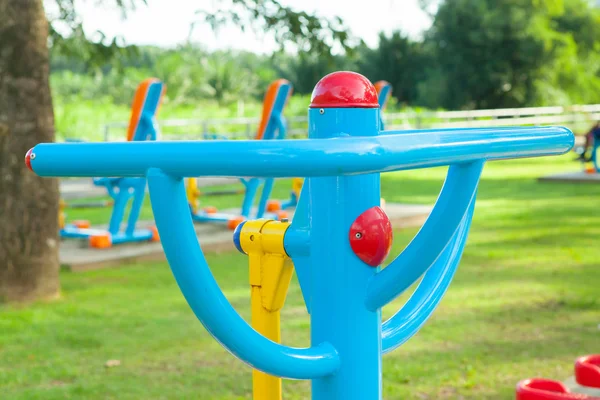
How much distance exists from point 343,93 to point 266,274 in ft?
1.16

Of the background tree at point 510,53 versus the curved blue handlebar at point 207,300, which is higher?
the background tree at point 510,53

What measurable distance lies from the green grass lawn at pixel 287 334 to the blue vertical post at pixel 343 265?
1.89 meters

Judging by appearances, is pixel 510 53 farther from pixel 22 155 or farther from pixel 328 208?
pixel 328 208

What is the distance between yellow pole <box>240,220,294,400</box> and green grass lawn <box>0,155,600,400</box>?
172cm

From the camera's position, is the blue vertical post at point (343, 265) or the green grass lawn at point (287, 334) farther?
the green grass lawn at point (287, 334)

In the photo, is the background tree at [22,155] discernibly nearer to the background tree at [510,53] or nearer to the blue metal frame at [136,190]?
the blue metal frame at [136,190]

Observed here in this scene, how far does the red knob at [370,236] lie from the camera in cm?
113

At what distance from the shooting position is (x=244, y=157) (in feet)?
3.08

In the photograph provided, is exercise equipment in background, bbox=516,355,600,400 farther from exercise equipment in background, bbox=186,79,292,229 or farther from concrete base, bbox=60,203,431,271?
exercise equipment in background, bbox=186,79,292,229

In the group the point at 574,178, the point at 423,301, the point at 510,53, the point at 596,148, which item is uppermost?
the point at 510,53

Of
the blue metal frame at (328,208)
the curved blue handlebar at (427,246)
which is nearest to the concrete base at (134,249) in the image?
the blue metal frame at (328,208)

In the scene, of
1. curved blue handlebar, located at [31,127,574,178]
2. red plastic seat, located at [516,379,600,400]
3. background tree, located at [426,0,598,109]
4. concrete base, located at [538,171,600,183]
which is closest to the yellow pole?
curved blue handlebar, located at [31,127,574,178]

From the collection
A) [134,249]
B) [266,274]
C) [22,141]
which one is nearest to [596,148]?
[134,249]

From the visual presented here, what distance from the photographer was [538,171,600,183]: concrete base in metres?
10.8
